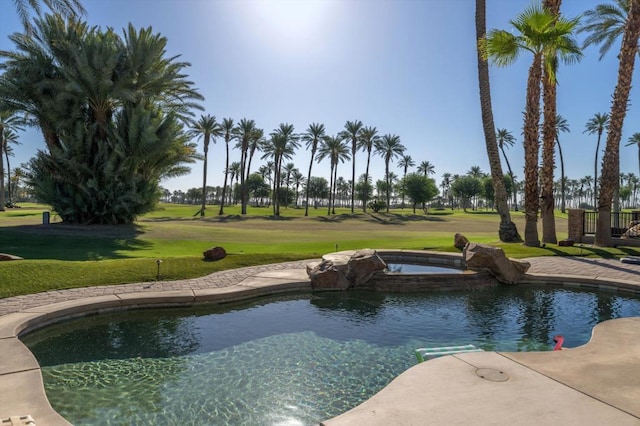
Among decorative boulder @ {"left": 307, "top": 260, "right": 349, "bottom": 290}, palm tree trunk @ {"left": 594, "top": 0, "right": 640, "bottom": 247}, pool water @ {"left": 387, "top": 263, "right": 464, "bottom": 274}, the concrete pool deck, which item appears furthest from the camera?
palm tree trunk @ {"left": 594, "top": 0, "right": 640, "bottom": 247}

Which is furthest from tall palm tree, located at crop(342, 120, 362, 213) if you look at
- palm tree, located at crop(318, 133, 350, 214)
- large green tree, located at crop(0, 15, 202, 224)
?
large green tree, located at crop(0, 15, 202, 224)

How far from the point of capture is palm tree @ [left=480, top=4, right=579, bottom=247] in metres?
17.7

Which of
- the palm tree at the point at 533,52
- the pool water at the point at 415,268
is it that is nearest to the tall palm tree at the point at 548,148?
the palm tree at the point at 533,52

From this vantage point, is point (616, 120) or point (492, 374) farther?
point (616, 120)

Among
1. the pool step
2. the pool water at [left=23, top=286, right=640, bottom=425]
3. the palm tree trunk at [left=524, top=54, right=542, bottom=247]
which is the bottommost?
the pool water at [left=23, top=286, right=640, bottom=425]

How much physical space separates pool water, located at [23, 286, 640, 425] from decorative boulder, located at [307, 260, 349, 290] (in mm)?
367

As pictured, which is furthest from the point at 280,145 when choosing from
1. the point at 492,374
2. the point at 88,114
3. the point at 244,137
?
the point at 492,374

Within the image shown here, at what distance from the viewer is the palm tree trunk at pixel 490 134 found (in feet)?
72.9

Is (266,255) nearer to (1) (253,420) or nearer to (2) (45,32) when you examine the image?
(1) (253,420)

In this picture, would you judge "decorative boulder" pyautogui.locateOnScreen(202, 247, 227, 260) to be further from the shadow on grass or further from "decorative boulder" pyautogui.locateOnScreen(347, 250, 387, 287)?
"decorative boulder" pyautogui.locateOnScreen(347, 250, 387, 287)

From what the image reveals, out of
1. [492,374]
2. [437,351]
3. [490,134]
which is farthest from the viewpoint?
[490,134]

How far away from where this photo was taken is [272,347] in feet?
23.2

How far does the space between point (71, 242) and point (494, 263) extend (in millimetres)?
21030

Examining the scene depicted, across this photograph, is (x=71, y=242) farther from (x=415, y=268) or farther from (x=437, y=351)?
(x=437, y=351)
